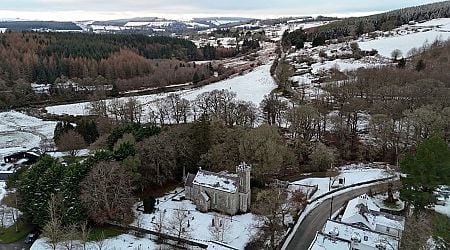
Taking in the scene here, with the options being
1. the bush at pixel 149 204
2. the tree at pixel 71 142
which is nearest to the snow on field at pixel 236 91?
the tree at pixel 71 142

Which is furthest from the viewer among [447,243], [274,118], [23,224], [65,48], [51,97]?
[65,48]

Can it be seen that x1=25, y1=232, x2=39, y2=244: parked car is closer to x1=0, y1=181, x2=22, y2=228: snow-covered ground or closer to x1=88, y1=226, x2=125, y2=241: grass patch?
x1=0, y1=181, x2=22, y2=228: snow-covered ground

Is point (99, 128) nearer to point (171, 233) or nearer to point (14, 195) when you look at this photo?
point (14, 195)

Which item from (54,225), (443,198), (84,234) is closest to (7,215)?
(54,225)

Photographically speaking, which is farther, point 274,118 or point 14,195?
point 274,118

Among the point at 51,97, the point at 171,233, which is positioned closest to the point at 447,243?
the point at 171,233

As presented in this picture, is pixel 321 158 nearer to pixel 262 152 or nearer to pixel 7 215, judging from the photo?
pixel 262 152

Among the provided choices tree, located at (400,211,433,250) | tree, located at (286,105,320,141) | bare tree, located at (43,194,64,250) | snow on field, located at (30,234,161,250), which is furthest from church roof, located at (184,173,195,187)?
tree, located at (400,211,433,250)
